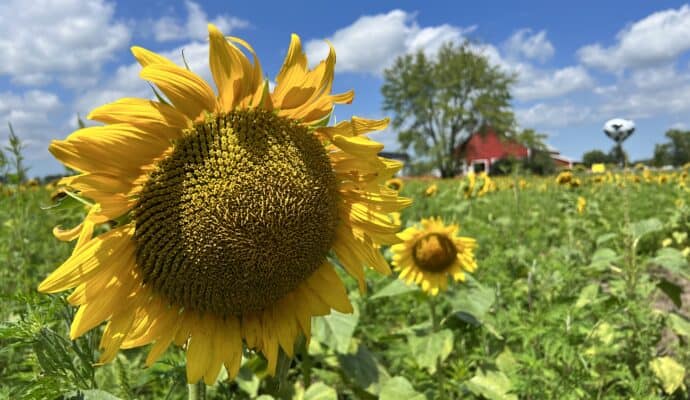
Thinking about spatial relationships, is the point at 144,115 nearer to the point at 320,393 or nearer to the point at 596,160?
the point at 320,393

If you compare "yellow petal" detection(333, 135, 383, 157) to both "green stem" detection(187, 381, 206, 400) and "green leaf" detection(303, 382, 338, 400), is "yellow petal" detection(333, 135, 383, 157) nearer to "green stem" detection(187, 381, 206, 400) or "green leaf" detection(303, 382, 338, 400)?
"green stem" detection(187, 381, 206, 400)

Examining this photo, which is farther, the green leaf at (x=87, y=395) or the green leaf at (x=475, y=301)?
the green leaf at (x=475, y=301)

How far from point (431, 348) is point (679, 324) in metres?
1.58

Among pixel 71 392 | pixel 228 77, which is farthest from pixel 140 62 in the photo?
pixel 71 392

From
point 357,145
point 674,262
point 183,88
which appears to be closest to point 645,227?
point 674,262

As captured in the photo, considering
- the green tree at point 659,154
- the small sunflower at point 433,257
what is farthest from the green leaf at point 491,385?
the green tree at point 659,154

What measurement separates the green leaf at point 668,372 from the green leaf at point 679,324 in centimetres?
20

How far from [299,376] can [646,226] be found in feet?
8.88

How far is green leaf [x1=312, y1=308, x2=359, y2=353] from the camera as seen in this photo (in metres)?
2.57

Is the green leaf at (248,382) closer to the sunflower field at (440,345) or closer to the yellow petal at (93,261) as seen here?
the sunflower field at (440,345)

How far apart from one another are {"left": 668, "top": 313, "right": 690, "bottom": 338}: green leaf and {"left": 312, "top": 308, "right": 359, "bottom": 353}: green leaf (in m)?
2.00

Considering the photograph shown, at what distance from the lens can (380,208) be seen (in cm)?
149

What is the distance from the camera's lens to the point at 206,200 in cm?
120

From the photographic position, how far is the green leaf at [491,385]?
2564mm
